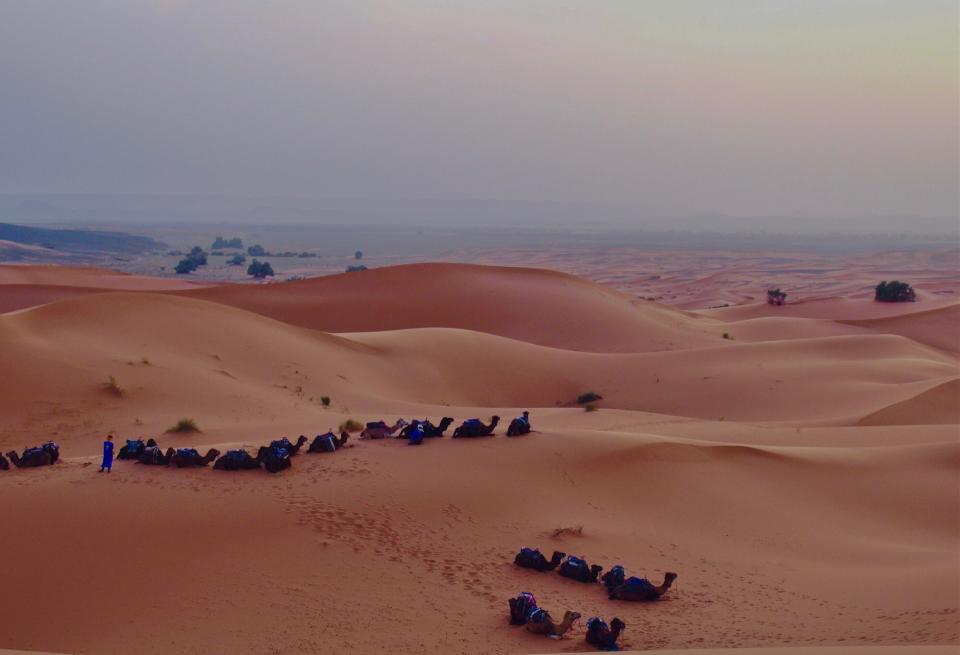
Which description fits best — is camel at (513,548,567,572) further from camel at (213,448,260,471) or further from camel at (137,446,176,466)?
camel at (137,446,176,466)

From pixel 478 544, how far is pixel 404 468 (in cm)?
179

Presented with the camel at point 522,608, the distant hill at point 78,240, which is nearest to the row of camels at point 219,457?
the camel at point 522,608

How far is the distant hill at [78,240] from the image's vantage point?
365 feet

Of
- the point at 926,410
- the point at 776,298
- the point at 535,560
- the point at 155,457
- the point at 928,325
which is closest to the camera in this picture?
the point at 535,560

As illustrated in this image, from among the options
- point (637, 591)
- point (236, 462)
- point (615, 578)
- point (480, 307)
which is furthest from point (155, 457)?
point (480, 307)

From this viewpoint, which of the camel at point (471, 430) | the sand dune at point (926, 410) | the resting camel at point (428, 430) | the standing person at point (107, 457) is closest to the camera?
the standing person at point (107, 457)

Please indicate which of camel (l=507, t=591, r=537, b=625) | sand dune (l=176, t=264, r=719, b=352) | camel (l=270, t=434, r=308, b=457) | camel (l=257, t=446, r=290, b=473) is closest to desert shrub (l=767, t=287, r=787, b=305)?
sand dune (l=176, t=264, r=719, b=352)

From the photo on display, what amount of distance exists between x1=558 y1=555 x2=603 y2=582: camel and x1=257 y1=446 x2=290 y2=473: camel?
3659 mm

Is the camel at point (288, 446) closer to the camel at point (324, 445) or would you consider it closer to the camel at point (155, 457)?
the camel at point (324, 445)

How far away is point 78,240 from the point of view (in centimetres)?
11756

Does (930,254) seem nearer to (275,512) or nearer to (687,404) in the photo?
(687,404)

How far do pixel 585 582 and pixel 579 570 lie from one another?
0.46 ft

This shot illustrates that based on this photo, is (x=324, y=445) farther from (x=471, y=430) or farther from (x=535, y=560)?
(x=535, y=560)

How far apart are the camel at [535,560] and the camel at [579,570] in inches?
5.1
